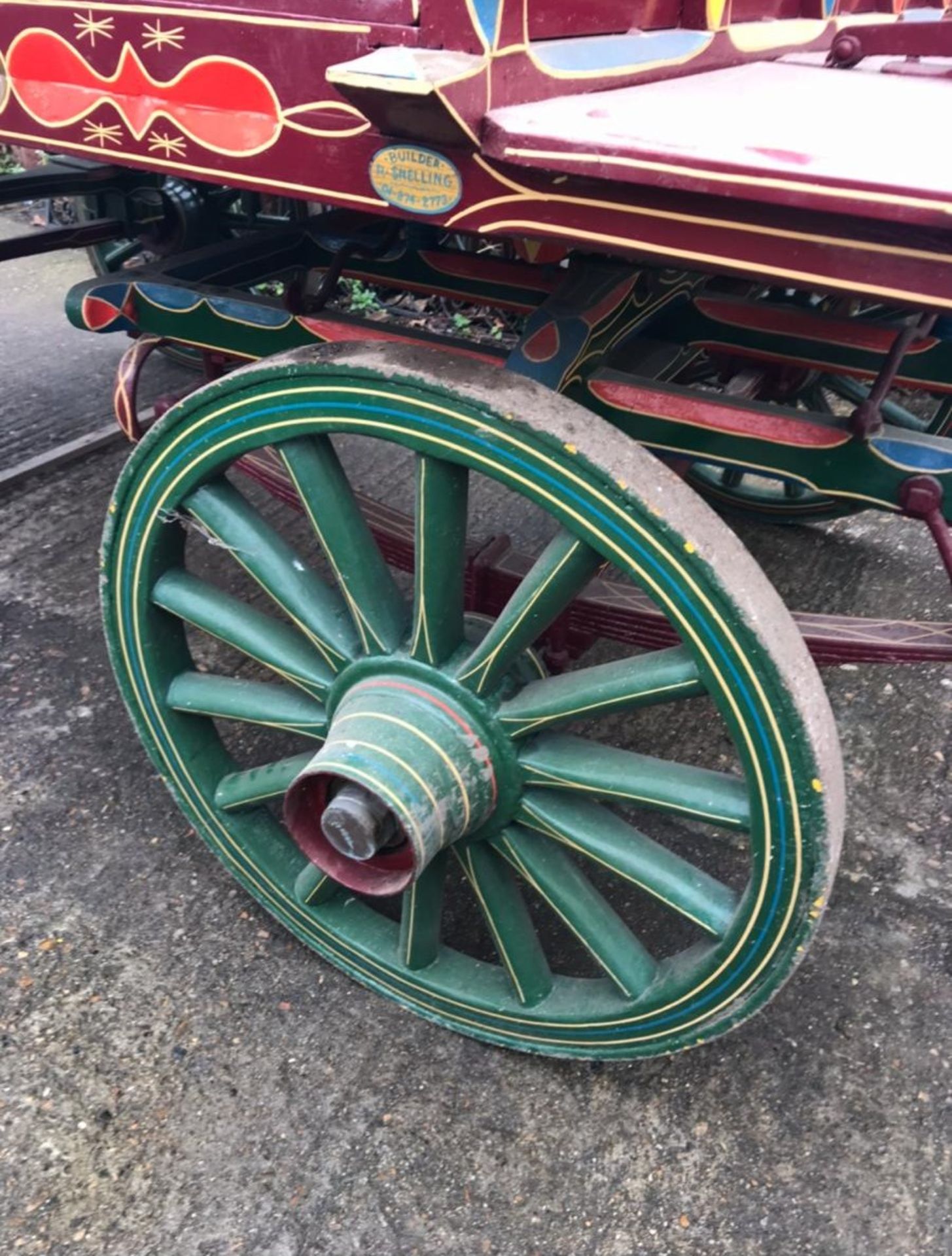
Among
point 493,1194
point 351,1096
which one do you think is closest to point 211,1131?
point 351,1096

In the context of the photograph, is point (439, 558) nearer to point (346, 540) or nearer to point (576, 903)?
point (346, 540)

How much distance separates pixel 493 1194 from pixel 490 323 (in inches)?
149

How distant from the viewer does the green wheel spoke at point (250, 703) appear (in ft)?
4.91

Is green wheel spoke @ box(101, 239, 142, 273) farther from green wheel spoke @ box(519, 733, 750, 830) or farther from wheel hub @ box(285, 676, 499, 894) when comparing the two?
green wheel spoke @ box(519, 733, 750, 830)

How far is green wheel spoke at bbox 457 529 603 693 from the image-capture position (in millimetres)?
1193

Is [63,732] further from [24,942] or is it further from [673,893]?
[673,893]

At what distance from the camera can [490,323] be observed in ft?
15.0

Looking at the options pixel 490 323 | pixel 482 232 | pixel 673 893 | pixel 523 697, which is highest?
pixel 482 232

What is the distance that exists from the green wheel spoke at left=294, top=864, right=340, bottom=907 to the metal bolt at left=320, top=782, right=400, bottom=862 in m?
0.28

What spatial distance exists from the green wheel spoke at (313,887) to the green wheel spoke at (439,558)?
43 cm

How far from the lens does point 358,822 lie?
124 centimetres

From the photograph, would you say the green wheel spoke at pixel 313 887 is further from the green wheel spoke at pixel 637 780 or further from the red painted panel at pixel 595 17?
the red painted panel at pixel 595 17

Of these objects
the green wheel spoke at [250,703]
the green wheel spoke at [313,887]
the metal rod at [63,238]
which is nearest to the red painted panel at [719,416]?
the green wheel spoke at [250,703]

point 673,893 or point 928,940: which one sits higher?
point 673,893
